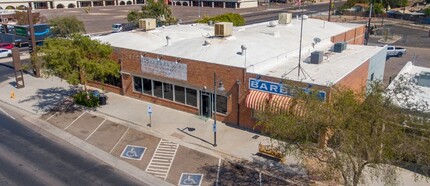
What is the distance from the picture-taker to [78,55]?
32.4 meters

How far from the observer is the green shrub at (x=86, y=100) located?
35.9 meters

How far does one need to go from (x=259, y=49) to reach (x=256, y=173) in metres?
14.8

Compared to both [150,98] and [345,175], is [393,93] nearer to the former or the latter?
[345,175]

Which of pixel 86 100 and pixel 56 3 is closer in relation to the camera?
pixel 86 100

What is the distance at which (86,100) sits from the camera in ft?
119

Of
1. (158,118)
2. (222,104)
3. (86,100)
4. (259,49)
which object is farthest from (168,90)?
(259,49)

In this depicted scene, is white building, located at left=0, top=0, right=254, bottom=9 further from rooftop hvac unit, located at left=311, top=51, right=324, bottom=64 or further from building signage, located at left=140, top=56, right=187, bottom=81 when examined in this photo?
rooftop hvac unit, located at left=311, top=51, right=324, bottom=64

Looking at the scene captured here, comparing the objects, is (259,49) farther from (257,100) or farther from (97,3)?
(97,3)

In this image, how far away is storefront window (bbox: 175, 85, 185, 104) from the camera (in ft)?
113

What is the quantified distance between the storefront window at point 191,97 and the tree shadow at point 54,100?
10671mm

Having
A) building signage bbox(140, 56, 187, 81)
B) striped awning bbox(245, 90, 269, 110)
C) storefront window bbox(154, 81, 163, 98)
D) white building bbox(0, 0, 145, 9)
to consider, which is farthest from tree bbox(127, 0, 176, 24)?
white building bbox(0, 0, 145, 9)

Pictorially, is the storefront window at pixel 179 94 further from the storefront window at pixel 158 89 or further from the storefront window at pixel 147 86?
the storefront window at pixel 147 86

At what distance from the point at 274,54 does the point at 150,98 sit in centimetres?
1283

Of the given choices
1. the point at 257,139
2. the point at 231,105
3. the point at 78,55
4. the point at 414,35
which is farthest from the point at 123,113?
the point at 414,35
